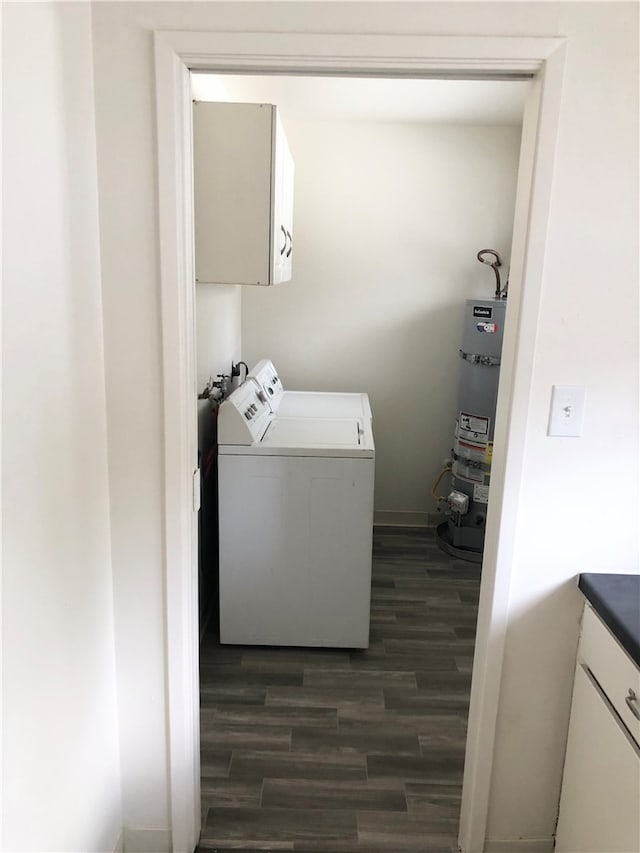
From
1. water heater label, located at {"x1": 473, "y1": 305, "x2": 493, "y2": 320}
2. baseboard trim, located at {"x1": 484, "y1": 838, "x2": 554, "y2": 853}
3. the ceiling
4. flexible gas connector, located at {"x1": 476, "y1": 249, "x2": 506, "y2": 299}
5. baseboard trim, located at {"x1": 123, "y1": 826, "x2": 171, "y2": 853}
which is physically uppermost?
the ceiling

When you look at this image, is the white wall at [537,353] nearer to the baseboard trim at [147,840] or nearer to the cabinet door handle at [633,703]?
the baseboard trim at [147,840]

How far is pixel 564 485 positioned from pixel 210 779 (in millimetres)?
1437

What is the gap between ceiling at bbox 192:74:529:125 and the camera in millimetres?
2816

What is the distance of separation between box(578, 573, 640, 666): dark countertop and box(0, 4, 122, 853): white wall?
1.16 meters

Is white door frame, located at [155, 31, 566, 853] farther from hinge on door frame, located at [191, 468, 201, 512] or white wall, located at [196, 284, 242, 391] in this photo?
white wall, located at [196, 284, 242, 391]

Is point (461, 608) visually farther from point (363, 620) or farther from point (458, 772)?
point (458, 772)

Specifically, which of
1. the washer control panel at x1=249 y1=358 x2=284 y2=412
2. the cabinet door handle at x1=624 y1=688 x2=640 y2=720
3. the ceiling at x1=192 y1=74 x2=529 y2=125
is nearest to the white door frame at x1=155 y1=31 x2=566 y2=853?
the cabinet door handle at x1=624 y1=688 x2=640 y2=720

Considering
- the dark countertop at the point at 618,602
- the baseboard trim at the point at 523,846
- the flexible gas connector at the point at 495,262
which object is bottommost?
the baseboard trim at the point at 523,846

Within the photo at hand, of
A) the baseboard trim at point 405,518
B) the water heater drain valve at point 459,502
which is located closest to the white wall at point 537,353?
the water heater drain valve at point 459,502

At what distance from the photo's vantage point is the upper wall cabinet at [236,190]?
2.19 meters

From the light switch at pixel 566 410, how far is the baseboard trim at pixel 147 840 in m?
1.48

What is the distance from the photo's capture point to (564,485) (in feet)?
5.12

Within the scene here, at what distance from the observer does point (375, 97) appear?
3084 mm

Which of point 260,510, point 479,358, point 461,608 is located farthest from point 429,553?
point 260,510
